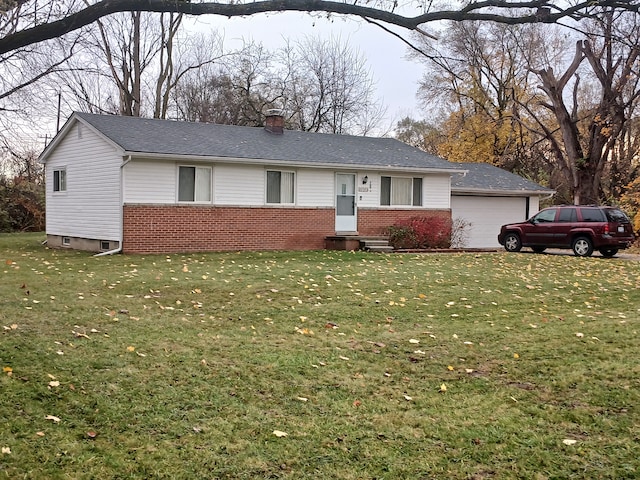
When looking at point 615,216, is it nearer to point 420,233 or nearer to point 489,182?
point 420,233

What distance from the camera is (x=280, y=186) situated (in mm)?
20000

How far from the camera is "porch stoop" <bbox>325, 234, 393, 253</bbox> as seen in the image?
20.2 meters

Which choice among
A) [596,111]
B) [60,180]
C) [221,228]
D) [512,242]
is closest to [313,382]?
[221,228]

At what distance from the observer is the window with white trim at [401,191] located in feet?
71.7

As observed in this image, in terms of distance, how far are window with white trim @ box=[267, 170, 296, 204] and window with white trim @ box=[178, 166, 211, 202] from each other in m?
2.13

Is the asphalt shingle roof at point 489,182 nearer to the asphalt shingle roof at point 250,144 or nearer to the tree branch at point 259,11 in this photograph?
the asphalt shingle roof at point 250,144

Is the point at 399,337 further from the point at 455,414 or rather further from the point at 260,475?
the point at 260,475

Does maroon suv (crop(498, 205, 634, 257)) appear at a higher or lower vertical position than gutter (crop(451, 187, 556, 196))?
lower

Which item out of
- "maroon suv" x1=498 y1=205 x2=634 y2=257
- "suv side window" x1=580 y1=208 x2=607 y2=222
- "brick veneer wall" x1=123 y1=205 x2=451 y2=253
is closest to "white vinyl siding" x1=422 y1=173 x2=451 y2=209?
"brick veneer wall" x1=123 y1=205 x2=451 y2=253

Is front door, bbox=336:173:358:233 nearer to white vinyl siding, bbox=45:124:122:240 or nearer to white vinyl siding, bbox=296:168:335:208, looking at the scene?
white vinyl siding, bbox=296:168:335:208

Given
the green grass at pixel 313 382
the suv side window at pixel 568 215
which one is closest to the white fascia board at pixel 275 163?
the suv side window at pixel 568 215

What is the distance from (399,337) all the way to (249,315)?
2.24m

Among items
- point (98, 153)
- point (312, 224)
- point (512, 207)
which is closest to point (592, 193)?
point (512, 207)

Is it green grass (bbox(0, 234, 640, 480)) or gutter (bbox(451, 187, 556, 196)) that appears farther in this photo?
gutter (bbox(451, 187, 556, 196))
